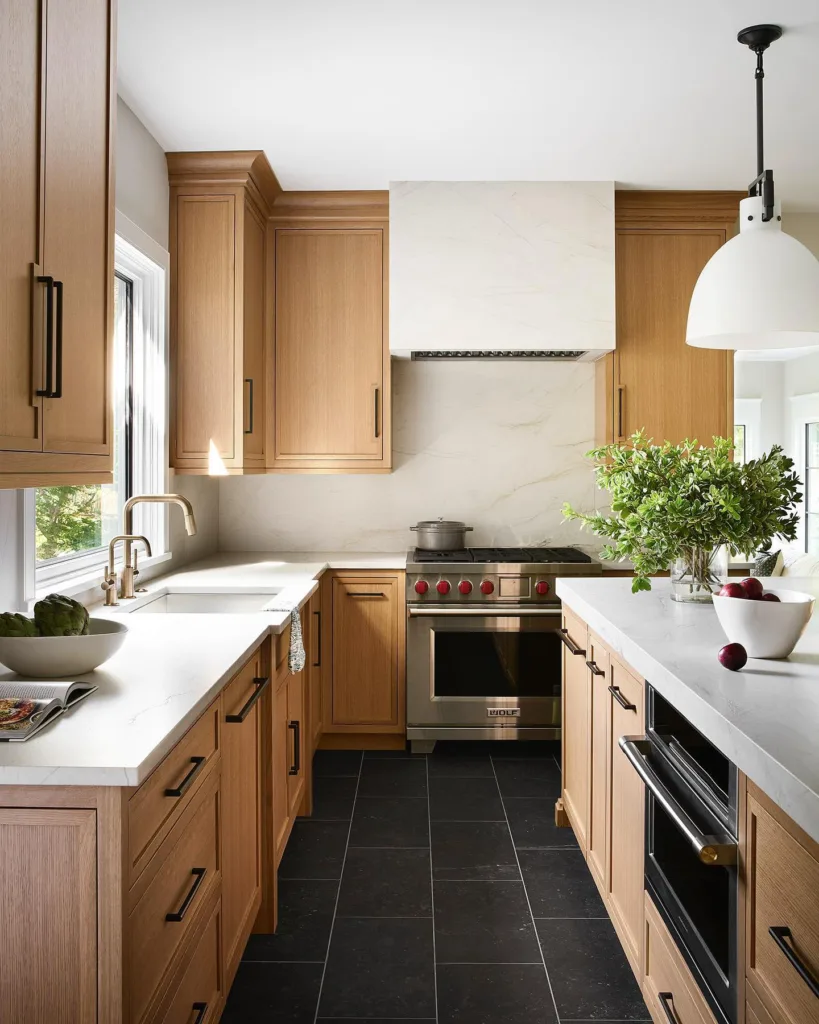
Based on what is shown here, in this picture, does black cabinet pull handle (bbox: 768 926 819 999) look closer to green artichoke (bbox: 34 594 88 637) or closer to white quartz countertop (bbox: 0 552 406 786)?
white quartz countertop (bbox: 0 552 406 786)

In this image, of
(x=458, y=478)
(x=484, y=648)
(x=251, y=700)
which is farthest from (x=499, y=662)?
(x=251, y=700)

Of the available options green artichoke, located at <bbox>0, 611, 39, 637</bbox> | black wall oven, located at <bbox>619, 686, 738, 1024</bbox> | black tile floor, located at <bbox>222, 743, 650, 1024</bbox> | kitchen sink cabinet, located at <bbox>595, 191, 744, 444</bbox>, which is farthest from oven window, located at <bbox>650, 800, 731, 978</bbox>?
kitchen sink cabinet, located at <bbox>595, 191, 744, 444</bbox>

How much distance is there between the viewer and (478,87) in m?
2.65

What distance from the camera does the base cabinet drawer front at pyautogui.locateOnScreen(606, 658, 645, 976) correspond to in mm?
1782

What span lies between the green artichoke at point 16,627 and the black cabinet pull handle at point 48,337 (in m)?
0.47

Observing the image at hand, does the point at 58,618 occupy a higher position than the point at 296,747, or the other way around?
the point at 58,618

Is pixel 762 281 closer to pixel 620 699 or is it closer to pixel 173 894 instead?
pixel 620 699

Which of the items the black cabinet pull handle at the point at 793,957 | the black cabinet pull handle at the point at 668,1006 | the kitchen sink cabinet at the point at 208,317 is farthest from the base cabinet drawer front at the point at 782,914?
the kitchen sink cabinet at the point at 208,317

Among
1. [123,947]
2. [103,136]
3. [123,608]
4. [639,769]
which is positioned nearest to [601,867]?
[639,769]

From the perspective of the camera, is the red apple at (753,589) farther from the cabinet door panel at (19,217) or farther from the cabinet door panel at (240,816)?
the cabinet door panel at (19,217)

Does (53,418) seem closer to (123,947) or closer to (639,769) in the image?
(123,947)

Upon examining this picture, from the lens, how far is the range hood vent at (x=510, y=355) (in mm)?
3748

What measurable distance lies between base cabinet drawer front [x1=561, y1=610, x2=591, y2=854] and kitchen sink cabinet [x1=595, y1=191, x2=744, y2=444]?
1.42m

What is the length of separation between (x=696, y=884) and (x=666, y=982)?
0.34 metres
